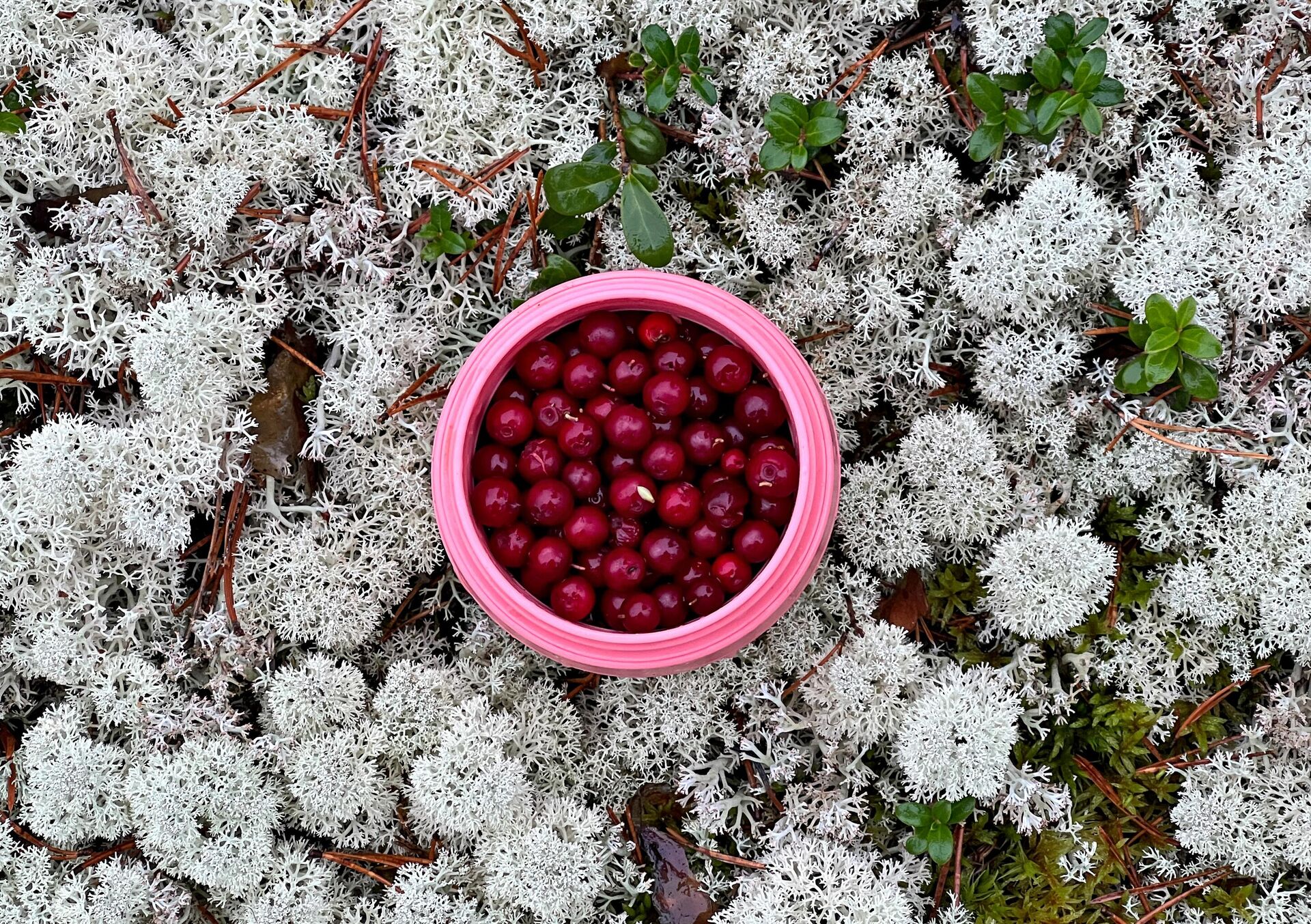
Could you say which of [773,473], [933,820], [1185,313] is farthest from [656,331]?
[933,820]

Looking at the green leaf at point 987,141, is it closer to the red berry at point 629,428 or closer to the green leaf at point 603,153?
the green leaf at point 603,153

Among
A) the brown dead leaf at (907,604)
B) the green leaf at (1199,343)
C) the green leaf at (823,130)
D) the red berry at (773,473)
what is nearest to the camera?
the red berry at (773,473)

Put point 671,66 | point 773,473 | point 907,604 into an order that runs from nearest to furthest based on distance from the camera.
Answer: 1. point 773,473
2. point 671,66
3. point 907,604

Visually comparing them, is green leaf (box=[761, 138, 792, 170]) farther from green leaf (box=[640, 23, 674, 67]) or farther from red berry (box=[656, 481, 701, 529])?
red berry (box=[656, 481, 701, 529])

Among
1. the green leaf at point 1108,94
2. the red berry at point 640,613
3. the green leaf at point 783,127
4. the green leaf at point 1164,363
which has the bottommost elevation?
the red berry at point 640,613

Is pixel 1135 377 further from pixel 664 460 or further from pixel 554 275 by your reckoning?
pixel 554 275

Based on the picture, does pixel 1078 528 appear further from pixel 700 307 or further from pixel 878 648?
pixel 700 307

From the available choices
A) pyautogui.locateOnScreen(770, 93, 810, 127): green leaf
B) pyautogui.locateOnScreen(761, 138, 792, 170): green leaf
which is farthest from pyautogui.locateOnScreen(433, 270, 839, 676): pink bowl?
pyautogui.locateOnScreen(770, 93, 810, 127): green leaf

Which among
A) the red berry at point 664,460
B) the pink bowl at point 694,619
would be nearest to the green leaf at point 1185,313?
the pink bowl at point 694,619
